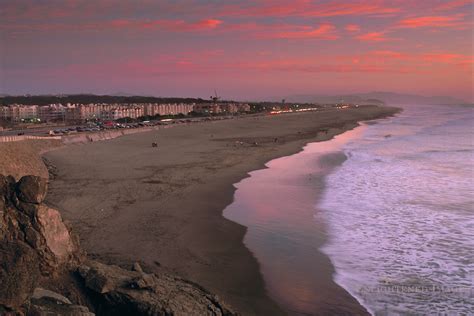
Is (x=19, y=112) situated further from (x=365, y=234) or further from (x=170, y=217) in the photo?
(x=365, y=234)

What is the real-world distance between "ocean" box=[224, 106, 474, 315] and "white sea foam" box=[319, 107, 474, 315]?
3 centimetres

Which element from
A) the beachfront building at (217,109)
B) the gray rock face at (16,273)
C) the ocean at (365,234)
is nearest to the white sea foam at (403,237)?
the ocean at (365,234)

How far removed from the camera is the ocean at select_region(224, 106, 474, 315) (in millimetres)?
10383

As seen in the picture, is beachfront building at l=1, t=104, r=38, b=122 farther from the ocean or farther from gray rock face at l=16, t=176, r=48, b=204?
gray rock face at l=16, t=176, r=48, b=204

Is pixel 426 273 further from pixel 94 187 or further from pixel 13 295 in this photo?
pixel 94 187

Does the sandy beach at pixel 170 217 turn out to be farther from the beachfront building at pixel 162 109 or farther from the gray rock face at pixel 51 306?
the beachfront building at pixel 162 109

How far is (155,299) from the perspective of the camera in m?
7.65

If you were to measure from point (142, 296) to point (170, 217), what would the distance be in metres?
8.56

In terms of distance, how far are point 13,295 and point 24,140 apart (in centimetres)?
3452

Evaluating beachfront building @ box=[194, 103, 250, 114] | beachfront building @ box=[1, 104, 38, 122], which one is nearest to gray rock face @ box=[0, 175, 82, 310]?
beachfront building @ box=[1, 104, 38, 122]

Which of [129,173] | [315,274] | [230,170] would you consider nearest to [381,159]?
[230,170]

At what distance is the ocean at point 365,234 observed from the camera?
10383 millimetres

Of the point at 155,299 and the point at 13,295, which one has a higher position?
the point at 13,295

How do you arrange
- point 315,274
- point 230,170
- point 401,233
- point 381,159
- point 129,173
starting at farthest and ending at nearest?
1. point 381,159
2. point 230,170
3. point 129,173
4. point 401,233
5. point 315,274
